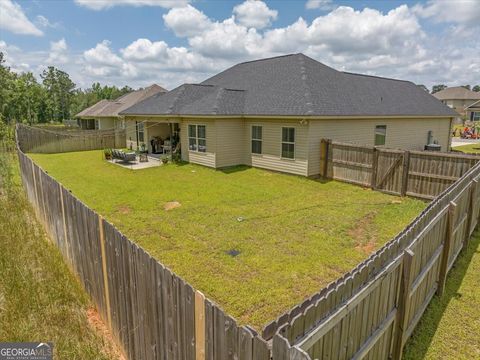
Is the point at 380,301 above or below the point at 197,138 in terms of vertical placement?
below

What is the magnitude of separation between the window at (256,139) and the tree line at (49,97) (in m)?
44.0

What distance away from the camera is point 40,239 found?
269 inches

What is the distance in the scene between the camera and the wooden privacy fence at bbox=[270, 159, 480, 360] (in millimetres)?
2152

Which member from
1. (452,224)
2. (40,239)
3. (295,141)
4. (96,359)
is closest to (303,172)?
(295,141)

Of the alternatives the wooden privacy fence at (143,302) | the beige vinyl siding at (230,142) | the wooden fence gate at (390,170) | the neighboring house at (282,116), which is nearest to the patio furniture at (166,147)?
the neighboring house at (282,116)

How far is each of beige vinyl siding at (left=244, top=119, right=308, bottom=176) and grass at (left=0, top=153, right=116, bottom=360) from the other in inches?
409

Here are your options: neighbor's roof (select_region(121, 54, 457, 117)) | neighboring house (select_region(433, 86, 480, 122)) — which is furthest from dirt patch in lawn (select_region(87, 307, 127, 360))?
neighboring house (select_region(433, 86, 480, 122))

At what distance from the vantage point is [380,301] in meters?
3.03

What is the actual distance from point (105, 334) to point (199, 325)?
2.52m

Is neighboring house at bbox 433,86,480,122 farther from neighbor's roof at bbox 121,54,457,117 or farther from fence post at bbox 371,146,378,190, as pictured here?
fence post at bbox 371,146,378,190

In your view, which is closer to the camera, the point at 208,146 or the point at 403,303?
the point at 403,303

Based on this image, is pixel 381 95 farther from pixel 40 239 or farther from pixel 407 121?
pixel 40 239

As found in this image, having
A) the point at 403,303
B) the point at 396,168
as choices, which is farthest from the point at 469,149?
the point at 403,303

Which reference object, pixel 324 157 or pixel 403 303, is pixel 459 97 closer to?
pixel 324 157
